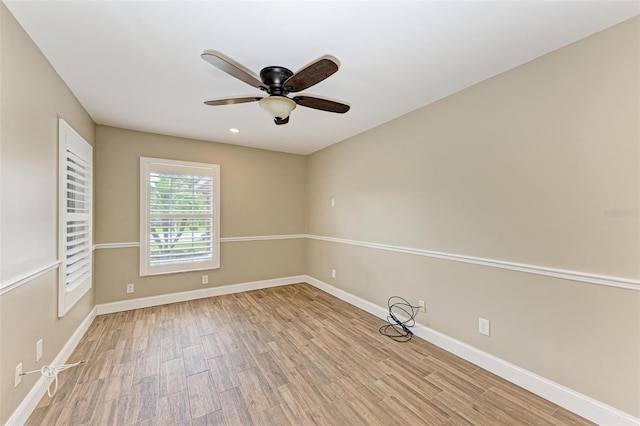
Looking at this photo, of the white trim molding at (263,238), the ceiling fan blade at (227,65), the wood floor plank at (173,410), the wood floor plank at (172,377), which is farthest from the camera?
the white trim molding at (263,238)

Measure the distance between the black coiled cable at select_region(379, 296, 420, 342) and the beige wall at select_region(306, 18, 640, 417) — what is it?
129mm

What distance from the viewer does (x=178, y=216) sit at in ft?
12.5

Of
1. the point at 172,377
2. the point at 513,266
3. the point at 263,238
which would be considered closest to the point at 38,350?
the point at 172,377

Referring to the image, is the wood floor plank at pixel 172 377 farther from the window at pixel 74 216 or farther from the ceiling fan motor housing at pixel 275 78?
the ceiling fan motor housing at pixel 275 78

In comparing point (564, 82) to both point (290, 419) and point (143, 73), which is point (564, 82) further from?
point (143, 73)

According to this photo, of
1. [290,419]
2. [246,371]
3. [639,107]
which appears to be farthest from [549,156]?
[246,371]

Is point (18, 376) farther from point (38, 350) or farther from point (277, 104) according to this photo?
point (277, 104)

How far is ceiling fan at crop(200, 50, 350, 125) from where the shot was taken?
4.95 ft

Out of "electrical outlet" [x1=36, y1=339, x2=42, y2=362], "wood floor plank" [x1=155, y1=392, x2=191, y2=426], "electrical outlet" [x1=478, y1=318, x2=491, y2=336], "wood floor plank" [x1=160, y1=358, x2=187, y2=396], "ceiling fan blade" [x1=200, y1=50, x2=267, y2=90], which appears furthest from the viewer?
"electrical outlet" [x1=478, y1=318, x2=491, y2=336]

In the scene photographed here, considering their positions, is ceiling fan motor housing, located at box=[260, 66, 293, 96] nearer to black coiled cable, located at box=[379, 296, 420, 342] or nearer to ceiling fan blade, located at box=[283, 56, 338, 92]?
ceiling fan blade, located at box=[283, 56, 338, 92]

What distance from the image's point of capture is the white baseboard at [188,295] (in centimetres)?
344

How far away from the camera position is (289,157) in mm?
4809

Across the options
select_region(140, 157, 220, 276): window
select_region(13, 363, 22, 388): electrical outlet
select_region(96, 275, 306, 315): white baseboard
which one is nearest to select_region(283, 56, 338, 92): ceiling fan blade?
select_region(13, 363, 22, 388): electrical outlet

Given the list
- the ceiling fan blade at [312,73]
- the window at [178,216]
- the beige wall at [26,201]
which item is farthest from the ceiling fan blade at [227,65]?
the window at [178,216]
